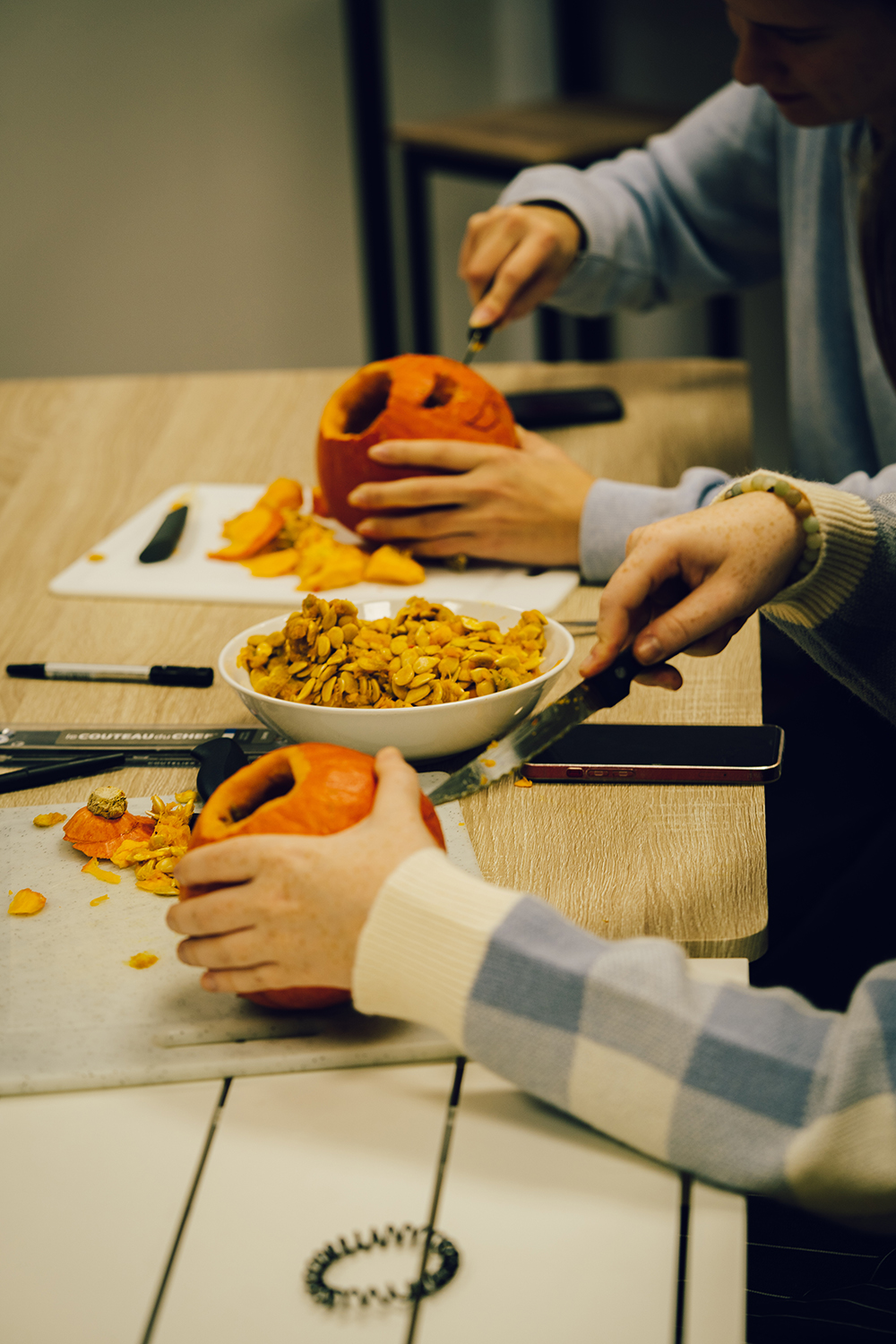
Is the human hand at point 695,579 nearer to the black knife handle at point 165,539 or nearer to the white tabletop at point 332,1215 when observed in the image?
the white tabletop at point 332,1215

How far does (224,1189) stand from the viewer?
0.58 metres

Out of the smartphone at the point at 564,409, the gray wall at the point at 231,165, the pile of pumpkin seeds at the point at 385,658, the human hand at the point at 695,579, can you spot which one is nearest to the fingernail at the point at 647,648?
the human hand at the point at 695,579

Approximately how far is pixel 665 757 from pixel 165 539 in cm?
67

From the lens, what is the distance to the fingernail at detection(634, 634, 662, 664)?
0.82 meters

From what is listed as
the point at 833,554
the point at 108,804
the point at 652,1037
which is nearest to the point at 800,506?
the point at 833,554

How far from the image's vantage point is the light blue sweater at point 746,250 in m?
1.39

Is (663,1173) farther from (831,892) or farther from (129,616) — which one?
(129,616)

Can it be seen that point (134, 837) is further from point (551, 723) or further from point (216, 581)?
point (216, 581)

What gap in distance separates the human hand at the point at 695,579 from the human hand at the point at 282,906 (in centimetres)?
27

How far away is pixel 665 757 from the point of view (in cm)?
89

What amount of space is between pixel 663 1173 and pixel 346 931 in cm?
20

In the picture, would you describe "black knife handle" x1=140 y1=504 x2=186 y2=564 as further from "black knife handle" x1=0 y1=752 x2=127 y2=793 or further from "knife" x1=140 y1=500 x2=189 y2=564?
"black knife handle" x1=0 y1=752 x2=127 y2=793

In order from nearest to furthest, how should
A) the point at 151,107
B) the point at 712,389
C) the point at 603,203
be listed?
the point at 603,203 < the point at 712,389 < the point at 151,107

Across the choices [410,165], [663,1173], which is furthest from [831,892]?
[410,165]
